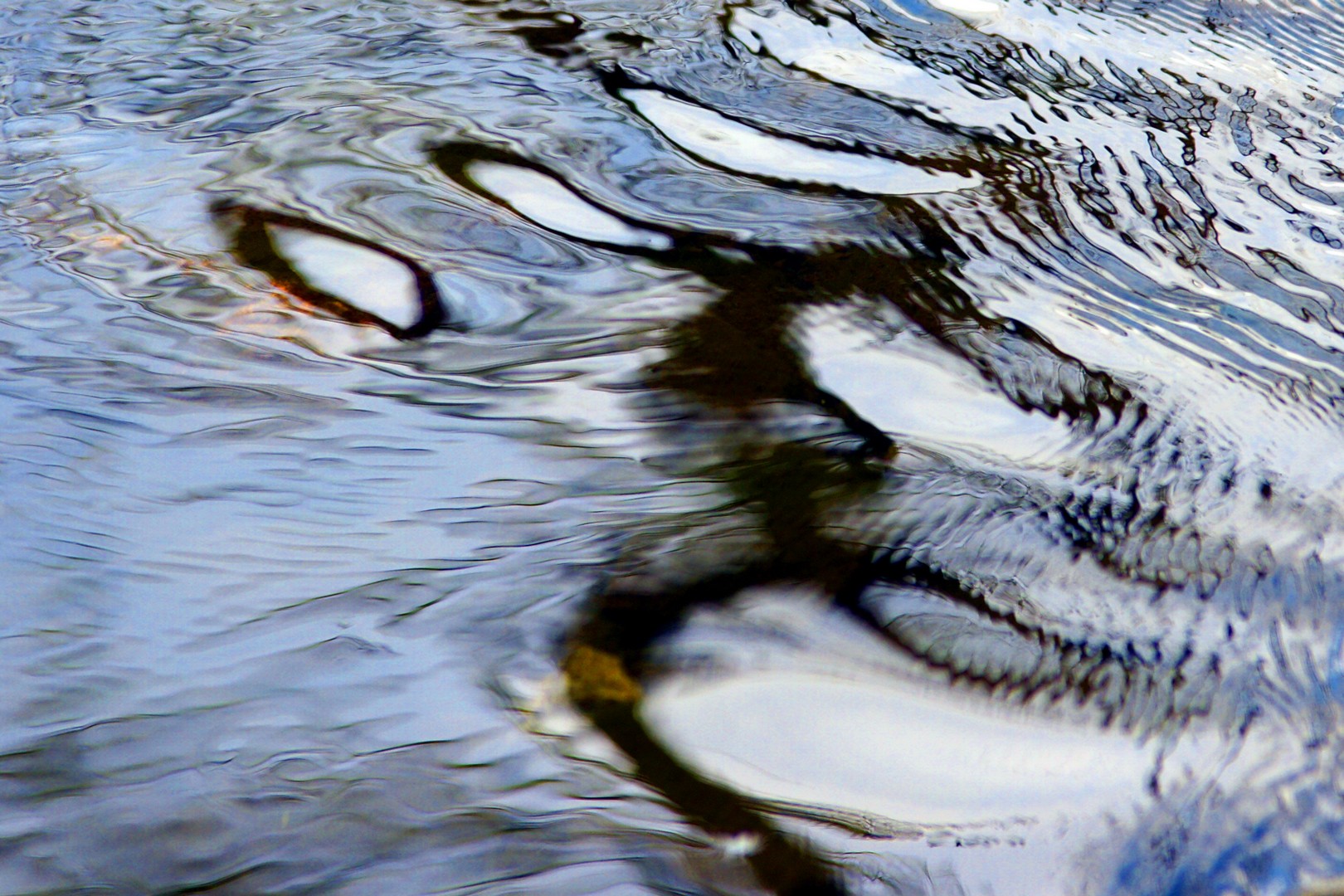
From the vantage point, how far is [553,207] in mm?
1751

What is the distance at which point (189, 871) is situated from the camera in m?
0.86

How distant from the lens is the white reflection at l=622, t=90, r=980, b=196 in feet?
5.97

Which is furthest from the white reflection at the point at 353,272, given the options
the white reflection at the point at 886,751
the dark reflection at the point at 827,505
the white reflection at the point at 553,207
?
the white reflection at the point at 886,751

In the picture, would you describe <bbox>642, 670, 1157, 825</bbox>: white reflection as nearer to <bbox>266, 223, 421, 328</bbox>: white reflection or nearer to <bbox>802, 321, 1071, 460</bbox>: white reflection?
<bbox>802, 321, 1071, 460</bbox>: white reflection

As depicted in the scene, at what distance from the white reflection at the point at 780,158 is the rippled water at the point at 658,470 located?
0.01 metres

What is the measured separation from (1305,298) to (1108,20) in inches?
41.8

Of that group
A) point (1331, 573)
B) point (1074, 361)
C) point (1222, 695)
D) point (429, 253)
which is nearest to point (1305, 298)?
point (1074, 361)

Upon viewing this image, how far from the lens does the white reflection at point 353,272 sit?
152cm

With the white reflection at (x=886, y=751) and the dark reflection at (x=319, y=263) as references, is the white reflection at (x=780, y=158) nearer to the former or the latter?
the dark reflection at (x=319, y=263)

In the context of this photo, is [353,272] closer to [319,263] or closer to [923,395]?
[319,263]

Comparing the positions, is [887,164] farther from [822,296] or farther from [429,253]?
[429,253]

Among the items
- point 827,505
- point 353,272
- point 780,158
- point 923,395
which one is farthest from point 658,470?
point 780,158

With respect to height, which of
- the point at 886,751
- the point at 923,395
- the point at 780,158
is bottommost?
the point at 886,751

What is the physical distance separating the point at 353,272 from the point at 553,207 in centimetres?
36
